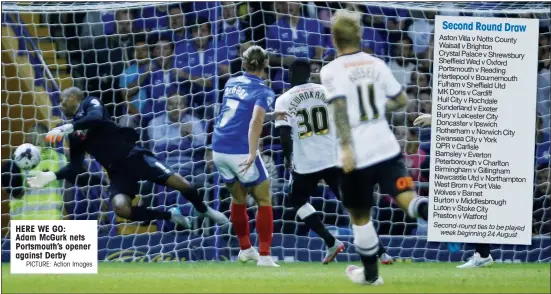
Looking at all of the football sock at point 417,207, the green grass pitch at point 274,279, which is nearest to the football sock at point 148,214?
the green grass pitch at point 274,279

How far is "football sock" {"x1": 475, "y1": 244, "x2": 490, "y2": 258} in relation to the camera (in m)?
6.41

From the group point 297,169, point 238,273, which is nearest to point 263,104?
point 297,169

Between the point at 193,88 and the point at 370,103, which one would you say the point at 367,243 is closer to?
the point at 370,103

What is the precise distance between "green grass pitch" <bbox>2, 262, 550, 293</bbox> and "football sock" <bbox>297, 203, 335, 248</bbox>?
18cm

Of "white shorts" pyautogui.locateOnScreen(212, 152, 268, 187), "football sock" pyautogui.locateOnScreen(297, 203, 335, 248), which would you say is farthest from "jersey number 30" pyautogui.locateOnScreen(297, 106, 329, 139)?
"football sock" pyautogui.locateOnScreen(297, 203, 335, 248)

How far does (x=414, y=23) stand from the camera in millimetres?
6586

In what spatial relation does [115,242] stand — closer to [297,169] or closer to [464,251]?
[297,169]

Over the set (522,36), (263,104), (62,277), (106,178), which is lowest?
(62,277)

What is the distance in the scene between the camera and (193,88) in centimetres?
689

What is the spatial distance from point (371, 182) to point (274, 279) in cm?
90

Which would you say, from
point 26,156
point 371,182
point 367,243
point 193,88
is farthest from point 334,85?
point 26,156

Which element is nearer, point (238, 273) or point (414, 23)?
point (238, 273)

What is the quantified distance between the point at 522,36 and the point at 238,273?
2.15 metres

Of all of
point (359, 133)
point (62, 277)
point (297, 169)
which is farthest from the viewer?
point (297, 169)
